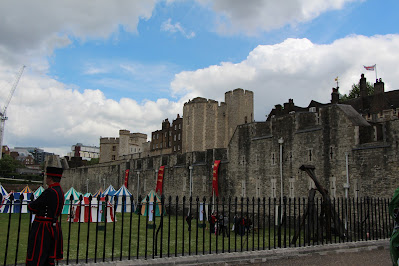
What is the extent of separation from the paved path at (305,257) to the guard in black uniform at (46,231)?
105cm

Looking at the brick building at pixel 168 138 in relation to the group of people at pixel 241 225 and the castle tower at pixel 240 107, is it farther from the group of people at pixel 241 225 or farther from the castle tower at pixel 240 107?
the group of people at pixel 241 225

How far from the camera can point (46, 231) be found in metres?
5.66

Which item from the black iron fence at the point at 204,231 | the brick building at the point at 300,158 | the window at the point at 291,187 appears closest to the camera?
the black iron fence at the point at 204,231

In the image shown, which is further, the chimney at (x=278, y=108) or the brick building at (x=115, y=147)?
the brick building at (x=115, y=147)

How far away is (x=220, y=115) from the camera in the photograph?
185 ft

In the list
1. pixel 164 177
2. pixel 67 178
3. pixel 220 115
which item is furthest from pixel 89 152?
pixel 164 177

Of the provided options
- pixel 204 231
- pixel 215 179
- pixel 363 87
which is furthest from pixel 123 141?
pixel 204 231

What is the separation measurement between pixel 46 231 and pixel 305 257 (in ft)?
19.9

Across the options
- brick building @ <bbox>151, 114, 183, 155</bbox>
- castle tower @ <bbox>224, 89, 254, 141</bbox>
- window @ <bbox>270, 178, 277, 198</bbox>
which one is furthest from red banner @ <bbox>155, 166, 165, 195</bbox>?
brick building @ <bbox>151, 114, 183, 155</bbox>

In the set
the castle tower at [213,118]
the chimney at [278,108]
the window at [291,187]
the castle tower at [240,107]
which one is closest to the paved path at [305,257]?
the window at [291,187]

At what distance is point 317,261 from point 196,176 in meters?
20.2

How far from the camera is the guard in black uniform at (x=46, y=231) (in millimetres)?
5496

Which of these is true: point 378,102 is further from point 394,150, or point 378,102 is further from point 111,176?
point 111,176

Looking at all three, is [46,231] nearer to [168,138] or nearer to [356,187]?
[356,187]
